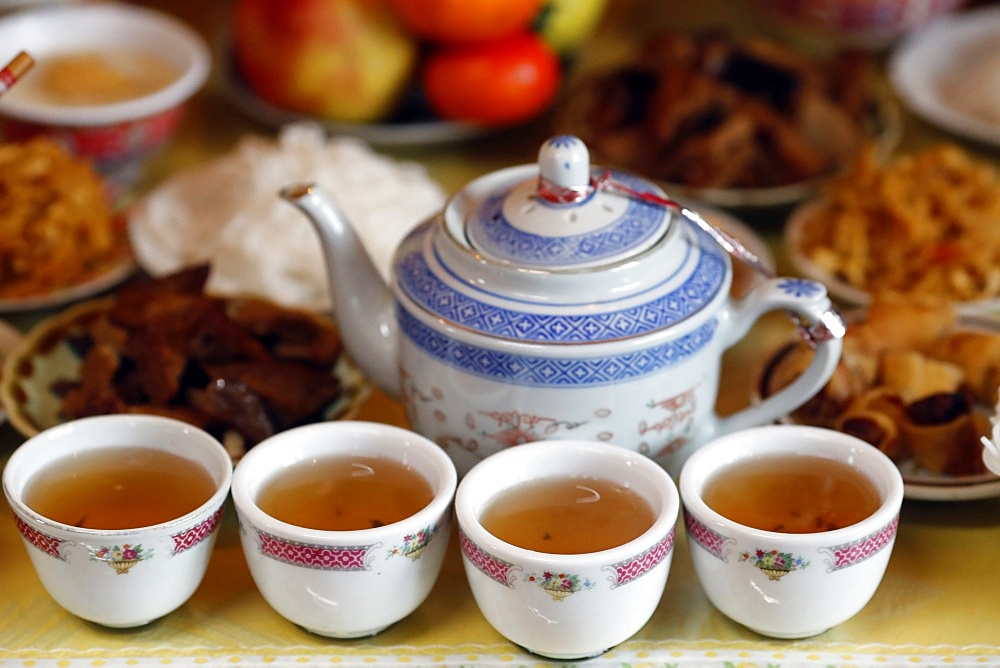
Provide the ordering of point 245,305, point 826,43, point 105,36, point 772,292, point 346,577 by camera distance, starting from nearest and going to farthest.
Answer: point 346,577
point 772,292
point 245,305
point 105,36
point 826,43

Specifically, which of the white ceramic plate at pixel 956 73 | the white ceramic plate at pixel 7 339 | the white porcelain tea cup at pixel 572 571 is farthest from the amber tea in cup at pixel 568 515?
the white ceramic plate at pixel 956 73

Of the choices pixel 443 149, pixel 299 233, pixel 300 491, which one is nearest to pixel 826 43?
pixel 443 149

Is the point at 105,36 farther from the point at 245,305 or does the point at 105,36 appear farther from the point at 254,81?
the point at 245,305

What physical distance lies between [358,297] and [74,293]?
414 millimetres

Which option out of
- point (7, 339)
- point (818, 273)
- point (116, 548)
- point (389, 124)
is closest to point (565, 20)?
point (389, 124)

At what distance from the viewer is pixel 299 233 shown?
1328mm

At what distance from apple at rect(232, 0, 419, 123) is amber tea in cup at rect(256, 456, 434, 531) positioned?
0.80m

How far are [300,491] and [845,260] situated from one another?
28.3 inches

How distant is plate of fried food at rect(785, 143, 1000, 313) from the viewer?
1.29 metres

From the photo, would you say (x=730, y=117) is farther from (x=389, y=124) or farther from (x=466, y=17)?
(x=389, y=124)

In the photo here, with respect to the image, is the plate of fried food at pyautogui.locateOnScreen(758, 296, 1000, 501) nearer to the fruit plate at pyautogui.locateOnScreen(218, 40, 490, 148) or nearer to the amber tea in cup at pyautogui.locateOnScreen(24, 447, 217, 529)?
the amber tea in cup at pyautogui.locateOnScreen(24, 447, 217, 529)

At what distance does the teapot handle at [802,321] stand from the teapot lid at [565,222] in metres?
0.10

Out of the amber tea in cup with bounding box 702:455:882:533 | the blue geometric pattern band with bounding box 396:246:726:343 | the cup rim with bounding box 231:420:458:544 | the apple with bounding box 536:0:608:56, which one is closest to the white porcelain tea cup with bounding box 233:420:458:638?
the cup rim with bounding box 231:420:458:544

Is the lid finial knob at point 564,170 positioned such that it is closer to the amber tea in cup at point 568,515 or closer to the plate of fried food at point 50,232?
the amber tea in cup at point 568,515
